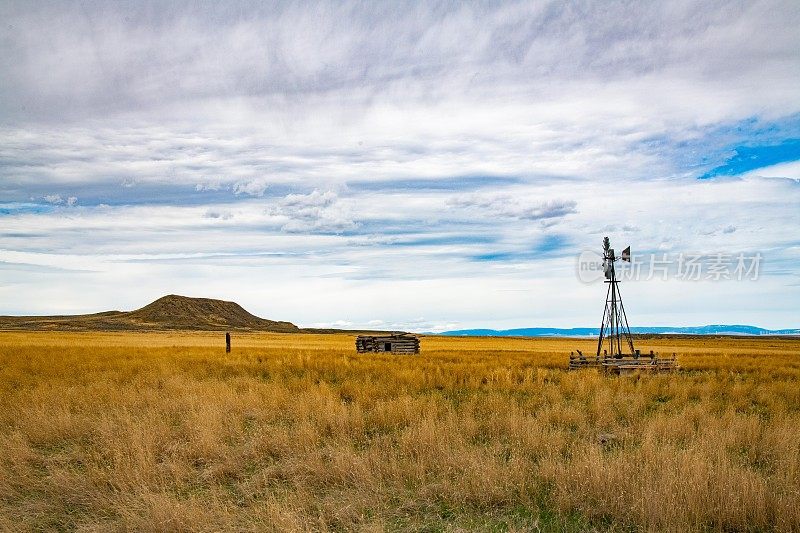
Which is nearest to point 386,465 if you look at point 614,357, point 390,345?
point 614,357

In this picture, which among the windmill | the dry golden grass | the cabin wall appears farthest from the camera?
the cabin wall

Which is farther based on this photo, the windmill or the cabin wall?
the cabin wall

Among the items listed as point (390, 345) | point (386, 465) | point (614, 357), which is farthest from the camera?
point (390, 345)

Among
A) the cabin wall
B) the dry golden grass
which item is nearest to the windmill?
the dry golden grass

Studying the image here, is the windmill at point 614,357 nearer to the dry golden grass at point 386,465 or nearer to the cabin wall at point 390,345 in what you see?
the dry golden grass at point 386,465

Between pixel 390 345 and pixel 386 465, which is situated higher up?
pixel 390 345

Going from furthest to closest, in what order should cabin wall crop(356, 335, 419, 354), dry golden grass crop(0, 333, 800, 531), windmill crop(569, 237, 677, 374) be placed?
cabin wall crop(356, 335, 419, 354)
windmill crop(569, 237, 677, 374)
dry golden grass crop(0, 333, 800, 531)

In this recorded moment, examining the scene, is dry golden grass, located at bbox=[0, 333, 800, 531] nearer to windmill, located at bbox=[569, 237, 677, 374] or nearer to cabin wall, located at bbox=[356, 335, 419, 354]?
windmill, located at bbox=[569, 237, 677, 374]

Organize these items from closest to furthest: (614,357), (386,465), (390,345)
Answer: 1. (386,465)
2. (614,357)
3. (390,345)

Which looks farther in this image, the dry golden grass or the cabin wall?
the cabin wall

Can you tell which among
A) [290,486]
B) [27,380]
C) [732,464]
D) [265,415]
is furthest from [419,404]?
[27,380]

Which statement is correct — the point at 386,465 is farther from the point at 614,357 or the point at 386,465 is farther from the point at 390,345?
the point at 390,345

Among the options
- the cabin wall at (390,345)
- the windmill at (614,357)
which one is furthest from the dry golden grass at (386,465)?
the cabin wall at (390,345)

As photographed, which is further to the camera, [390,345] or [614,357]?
[390,345]
